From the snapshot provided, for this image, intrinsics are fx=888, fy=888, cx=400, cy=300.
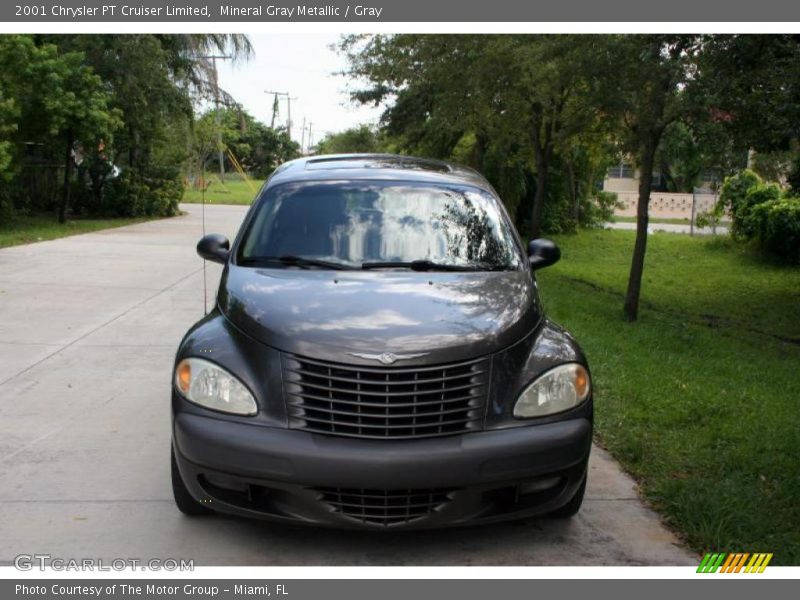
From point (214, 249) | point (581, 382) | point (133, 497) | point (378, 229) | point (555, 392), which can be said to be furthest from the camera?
point (214, 249)

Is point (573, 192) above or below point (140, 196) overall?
above

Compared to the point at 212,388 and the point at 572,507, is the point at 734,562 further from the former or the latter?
the point at 212,388

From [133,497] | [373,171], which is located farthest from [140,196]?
[133,497]

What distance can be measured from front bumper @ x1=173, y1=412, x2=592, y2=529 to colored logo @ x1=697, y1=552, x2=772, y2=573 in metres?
0.71

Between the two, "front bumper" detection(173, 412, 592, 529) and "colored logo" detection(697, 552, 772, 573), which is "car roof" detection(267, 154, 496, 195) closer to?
"front bumper" detection(173, 412, 592, 529)

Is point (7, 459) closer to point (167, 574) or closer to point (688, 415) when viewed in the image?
point (167, 574)

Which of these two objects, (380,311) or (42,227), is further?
(42,227)

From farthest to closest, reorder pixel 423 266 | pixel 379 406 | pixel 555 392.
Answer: pixel 423 266 → pixel 555 392 → pixel 379 406

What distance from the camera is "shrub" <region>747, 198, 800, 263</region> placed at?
17.8m

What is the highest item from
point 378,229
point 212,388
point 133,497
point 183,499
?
point 378,229

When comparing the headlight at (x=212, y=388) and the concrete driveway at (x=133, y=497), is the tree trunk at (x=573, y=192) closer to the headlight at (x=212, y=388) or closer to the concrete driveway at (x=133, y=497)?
the concrete driveway at (x=133, y=497)

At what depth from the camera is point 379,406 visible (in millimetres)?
3879

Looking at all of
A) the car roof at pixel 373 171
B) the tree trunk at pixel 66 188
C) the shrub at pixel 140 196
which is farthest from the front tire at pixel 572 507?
the shrub at pixel 140 196

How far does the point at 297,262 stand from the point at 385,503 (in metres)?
1.63
